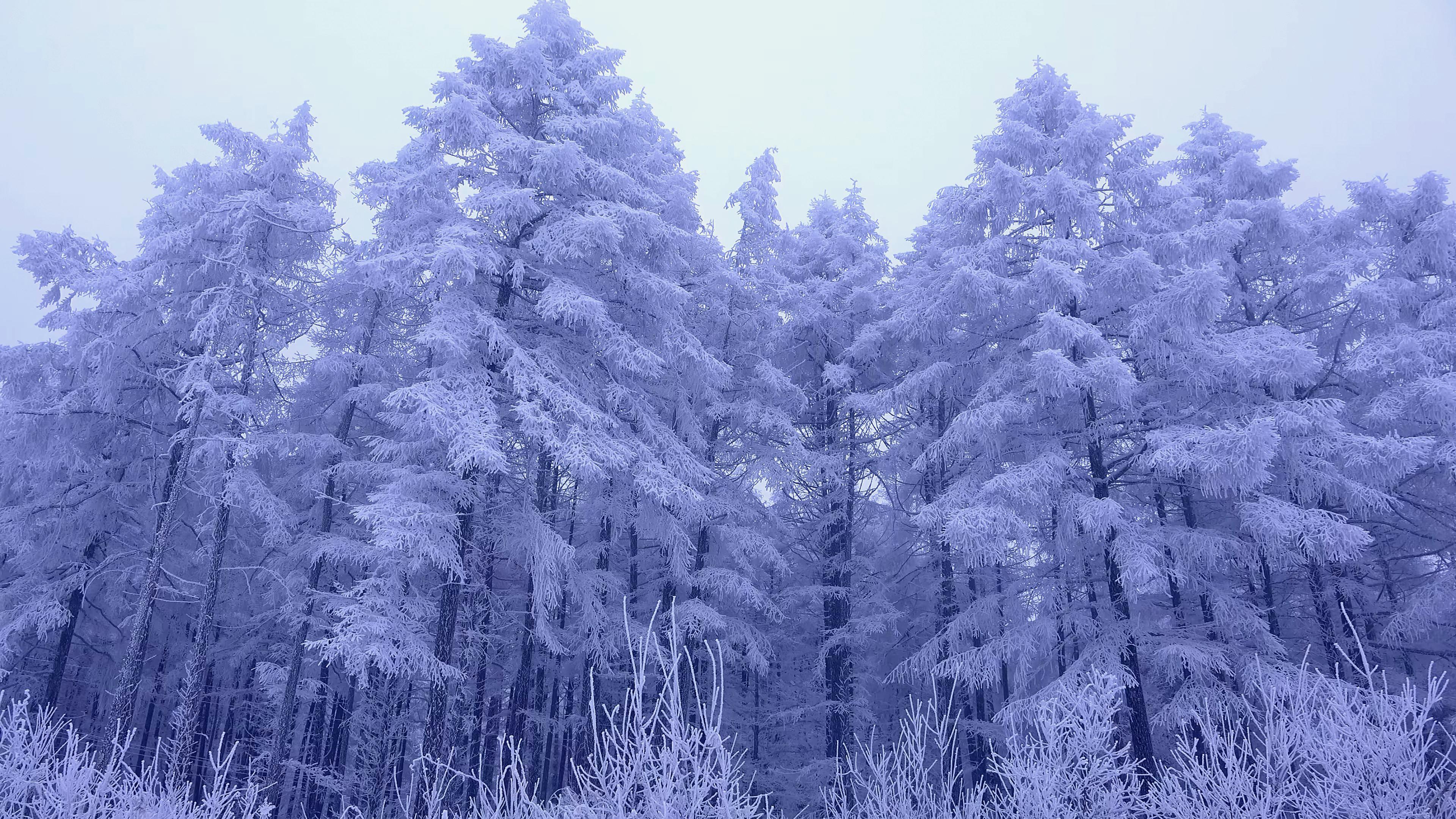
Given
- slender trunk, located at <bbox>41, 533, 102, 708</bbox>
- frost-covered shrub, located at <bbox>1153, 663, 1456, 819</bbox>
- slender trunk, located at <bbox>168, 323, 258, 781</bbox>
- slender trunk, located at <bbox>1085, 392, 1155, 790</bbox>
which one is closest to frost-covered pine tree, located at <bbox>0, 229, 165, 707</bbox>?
slender trunk, located at <bbox>41, 533, 102, 708</bbox>

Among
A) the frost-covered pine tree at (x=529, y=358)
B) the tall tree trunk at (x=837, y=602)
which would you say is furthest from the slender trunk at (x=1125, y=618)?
the frost-covered pine tree at (x=529, y=358)

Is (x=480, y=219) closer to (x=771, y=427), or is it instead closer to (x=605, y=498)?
(x=605, y=498)

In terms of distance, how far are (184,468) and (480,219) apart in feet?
21.5

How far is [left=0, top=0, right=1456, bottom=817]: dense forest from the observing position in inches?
392

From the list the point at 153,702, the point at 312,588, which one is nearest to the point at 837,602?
the point at 312,588

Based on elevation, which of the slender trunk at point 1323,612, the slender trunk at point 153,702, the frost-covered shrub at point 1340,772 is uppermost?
the slender trunk at point 1323,612

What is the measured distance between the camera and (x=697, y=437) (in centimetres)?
1297

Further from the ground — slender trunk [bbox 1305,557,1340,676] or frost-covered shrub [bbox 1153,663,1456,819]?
slender trunk [bbox 1305,557,1340,676]

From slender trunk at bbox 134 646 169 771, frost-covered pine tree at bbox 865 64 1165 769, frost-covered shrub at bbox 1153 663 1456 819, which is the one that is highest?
frost-covered pine tree at bbox 865 64 1165 769

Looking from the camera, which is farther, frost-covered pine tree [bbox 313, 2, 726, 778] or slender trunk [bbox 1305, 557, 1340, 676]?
slender trunk [bbox 1305, 557, 1340, 676]

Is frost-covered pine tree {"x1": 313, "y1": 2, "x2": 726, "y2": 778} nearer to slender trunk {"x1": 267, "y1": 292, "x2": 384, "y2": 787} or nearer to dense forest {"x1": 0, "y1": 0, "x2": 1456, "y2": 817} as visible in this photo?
dense forest {"x1": 0, "y1": 0, "x2": 1456, "y2": 817}

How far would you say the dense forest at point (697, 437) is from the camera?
9969 mm

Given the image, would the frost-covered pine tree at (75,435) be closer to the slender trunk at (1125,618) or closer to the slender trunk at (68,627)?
the slender trunk at (68,627)

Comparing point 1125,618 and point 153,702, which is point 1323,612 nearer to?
point 1125,618
